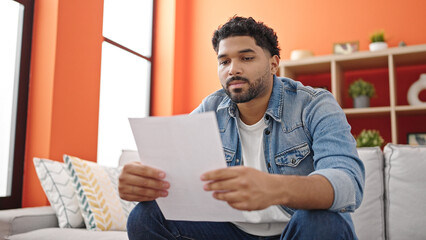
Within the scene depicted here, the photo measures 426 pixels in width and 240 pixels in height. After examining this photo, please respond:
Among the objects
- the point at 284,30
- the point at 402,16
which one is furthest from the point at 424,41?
the point at 284,30

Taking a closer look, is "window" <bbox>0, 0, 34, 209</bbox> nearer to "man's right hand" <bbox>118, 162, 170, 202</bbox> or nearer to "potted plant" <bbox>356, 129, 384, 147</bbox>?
"man's right hand" <bbox>118, 162, 170, 202</bbox>

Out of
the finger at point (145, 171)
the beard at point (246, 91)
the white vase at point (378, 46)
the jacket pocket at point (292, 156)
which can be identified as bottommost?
the finger at point (145, 171)

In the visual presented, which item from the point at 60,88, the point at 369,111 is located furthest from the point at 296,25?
the point at 60,88

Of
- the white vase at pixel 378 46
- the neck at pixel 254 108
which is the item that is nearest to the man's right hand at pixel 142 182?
the neck at pixel 254 108

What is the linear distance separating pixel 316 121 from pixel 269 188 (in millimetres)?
402

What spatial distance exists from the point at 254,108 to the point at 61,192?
1.07 meters

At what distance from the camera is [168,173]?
980 millimetres

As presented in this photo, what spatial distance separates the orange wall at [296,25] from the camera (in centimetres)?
334

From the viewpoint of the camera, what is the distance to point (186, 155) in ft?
3.01

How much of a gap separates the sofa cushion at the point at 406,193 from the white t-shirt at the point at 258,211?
2.63ft

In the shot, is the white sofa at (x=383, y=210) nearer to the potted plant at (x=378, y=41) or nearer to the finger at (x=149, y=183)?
the finger at (x=149, y=183)

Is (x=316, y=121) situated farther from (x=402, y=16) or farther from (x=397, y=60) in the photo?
(x=402, y=16)

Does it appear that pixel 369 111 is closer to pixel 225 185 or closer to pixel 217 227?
pixel 217 227

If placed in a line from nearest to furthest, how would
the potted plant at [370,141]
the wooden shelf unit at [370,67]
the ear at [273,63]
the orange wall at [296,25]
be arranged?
the ear at [273,63], the potted plant at [370,141], the wooden shelf unit at [370,67], the orange wall at [296,25]
